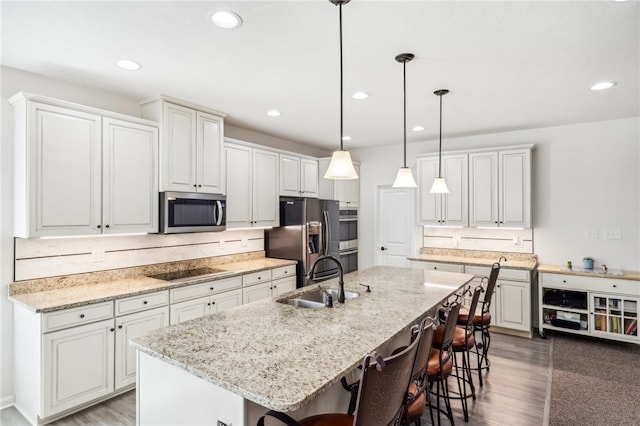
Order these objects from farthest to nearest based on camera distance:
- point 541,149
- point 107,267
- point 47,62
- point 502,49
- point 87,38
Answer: point 541,149 < point 107,267 < point 47,62 < point 502,49 < point 87,38

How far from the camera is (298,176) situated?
5.17 m

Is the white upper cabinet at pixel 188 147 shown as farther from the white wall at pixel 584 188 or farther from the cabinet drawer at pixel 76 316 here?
the white wall at pixel 584 188

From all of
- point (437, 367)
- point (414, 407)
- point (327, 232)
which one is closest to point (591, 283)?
point (437, 367)

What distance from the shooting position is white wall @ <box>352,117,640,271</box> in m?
4.25

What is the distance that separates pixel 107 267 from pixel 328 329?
2.53 m

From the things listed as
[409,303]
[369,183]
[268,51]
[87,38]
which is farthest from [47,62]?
[369,183]

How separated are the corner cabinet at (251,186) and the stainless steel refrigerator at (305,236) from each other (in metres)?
0.19

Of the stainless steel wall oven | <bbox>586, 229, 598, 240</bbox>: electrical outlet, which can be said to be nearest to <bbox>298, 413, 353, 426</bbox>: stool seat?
the stainless steel wall oven

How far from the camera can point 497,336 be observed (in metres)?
4.46

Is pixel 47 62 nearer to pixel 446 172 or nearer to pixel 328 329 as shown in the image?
pixel 328 329

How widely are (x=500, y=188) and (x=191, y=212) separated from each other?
393 cm

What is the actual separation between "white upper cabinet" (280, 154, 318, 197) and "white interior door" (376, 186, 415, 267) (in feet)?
4.31

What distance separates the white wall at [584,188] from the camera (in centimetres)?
425

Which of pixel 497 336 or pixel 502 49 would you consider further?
pixel 497 336
